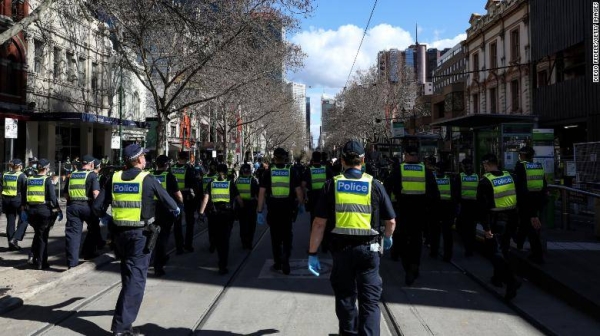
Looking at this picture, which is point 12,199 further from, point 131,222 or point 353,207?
point 353,207

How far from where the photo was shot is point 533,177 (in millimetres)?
7352

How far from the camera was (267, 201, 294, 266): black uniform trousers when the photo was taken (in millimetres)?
7699

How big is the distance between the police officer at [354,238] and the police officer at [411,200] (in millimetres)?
2686

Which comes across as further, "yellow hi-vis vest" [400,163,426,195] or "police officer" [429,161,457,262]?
"police officer" [429,161,457,262]

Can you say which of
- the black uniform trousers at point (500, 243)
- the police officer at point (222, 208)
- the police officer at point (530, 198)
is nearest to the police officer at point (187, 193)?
the police officer at point (222, 208)

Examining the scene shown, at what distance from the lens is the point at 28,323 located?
17.8 feet

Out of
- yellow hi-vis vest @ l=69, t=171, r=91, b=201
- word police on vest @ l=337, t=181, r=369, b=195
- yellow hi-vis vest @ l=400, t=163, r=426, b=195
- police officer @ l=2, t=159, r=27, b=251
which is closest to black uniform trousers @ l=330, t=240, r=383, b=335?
word police on vest @ l=337, t=181, r=369, b=195

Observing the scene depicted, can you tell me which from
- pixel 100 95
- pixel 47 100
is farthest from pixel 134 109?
pixel 47 100

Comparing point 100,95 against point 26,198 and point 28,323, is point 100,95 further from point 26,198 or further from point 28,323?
point 28,323

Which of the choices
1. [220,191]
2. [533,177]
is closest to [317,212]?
[220,191]

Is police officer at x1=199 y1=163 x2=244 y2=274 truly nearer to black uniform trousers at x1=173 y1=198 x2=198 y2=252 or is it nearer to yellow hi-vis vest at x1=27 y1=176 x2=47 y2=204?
black uniform trousers at x1=173 y1=198 x2=198 y2=252

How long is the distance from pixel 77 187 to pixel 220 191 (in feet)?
7.87

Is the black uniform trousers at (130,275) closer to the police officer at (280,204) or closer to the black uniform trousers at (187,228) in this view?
the police officer at (280,204)

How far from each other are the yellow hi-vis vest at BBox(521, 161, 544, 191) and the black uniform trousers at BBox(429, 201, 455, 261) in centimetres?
163
